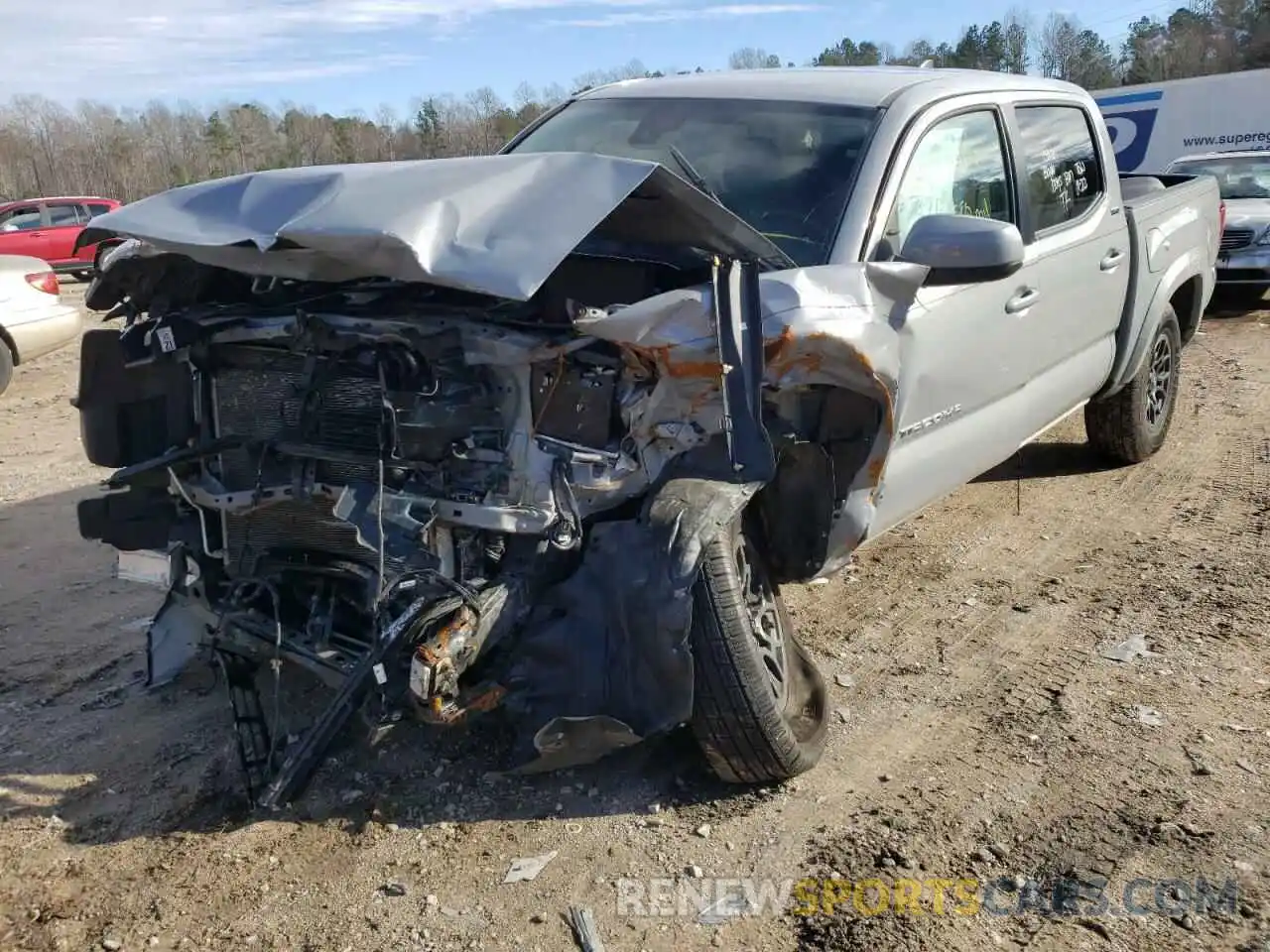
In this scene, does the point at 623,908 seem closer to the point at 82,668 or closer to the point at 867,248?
the point at 867,248

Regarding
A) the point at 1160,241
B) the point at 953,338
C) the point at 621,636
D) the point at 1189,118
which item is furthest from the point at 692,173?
the point at 1189,118

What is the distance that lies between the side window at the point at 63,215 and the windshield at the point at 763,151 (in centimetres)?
1795

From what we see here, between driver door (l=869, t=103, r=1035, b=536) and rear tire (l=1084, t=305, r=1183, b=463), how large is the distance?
1.83 meters

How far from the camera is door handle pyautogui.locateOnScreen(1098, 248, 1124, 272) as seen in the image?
16.4 ft

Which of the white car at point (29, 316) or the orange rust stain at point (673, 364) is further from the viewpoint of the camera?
the white car at point (29, 316)

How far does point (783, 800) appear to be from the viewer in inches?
126

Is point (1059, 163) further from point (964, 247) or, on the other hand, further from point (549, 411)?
point (549, 411)

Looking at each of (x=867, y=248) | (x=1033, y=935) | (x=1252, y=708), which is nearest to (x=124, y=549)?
(x=867, y=248)

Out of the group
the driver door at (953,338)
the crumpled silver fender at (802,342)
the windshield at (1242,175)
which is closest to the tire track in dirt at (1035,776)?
the driver door at (953,338)

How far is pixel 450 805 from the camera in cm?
320

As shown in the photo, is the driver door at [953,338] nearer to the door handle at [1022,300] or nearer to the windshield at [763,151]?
the door handle at [1022,300]

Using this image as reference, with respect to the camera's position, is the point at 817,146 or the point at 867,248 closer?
the point at 867,248

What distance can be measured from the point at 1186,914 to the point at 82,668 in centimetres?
378

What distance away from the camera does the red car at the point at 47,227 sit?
18.4m
